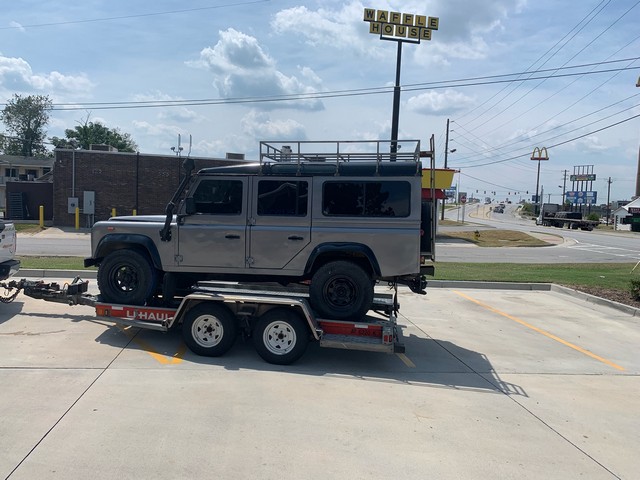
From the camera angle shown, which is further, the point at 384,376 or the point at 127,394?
the point at 384,376

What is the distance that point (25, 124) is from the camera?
287ft

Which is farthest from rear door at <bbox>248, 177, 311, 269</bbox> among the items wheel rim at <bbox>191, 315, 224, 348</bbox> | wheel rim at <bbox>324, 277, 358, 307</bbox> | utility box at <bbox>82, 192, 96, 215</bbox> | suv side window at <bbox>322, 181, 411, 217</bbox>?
utility box at <bbox>82, 192, 96, 215</bbox>

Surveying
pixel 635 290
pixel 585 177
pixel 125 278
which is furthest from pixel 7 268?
pixel 585 177

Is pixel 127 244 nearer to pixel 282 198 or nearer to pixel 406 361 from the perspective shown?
pixel 282 198

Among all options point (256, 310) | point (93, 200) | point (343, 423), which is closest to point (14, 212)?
point (93, 200)

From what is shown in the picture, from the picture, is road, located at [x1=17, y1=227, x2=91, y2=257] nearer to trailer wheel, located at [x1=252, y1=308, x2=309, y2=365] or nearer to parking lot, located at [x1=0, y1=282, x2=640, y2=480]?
parking lot, located at [x1=0, y1=282, x2=640, y2=480]

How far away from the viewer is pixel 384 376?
6.16m

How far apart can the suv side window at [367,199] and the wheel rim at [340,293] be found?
91 cm

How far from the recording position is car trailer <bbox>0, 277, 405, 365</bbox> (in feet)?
20.6

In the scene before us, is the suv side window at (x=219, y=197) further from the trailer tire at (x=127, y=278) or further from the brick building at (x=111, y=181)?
the brick building at (x=111, y=181)

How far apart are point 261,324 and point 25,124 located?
9781 centimetres

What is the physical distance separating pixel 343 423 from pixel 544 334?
5605 mm

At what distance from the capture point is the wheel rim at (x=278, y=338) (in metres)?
6.35

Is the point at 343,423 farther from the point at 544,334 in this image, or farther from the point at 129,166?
the point at 129,166
